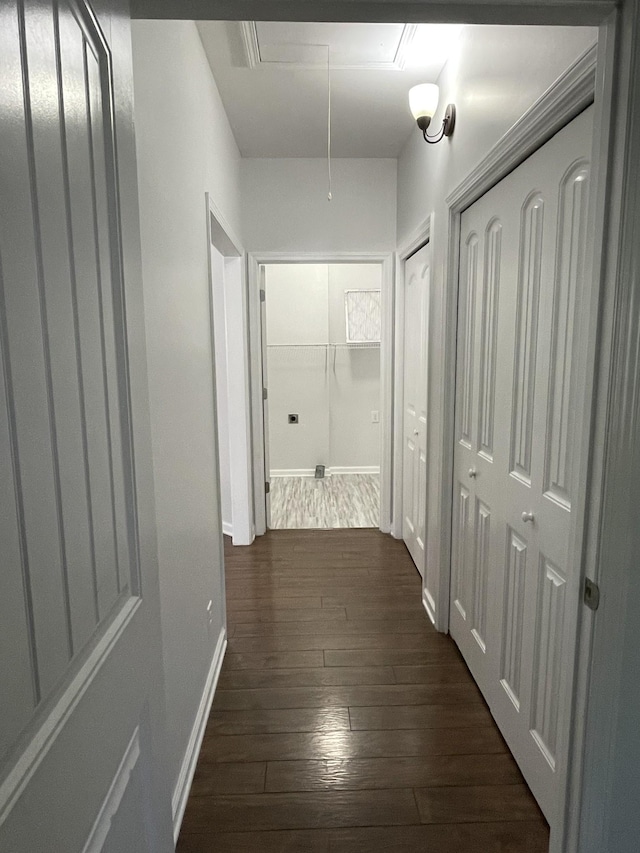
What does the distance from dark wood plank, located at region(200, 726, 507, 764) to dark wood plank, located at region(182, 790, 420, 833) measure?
0.15 meters

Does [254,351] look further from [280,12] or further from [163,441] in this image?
[280,12]

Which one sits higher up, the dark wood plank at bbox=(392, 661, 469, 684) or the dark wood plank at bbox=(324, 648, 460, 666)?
the dark wood plank at bbox=(324, 648, 460, 666)

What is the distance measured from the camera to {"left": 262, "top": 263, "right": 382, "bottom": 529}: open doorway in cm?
512

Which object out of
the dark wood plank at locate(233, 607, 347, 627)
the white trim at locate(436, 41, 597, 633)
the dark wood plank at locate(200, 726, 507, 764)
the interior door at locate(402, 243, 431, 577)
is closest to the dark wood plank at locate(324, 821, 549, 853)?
the dark wood plank at locate(200, 726, 507, 764)

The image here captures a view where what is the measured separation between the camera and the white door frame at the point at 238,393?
3.35 meters

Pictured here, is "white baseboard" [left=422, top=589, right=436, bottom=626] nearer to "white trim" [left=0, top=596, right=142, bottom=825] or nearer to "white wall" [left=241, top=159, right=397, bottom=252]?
"white trim" [left=0, top=596, right=142, bottom=825]

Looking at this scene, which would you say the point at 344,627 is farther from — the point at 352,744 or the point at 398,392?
the point at 398,392

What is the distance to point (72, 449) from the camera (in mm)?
623

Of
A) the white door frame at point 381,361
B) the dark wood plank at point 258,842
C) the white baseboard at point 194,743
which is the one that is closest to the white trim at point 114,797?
the white baseboard at point 194,743

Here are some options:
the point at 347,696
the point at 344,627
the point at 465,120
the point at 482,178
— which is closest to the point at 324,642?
the point at 344,627

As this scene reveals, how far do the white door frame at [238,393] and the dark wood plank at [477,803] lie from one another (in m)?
2.07

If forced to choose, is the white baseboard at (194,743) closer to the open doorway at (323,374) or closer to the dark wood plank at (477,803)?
the dark wood plank at (477,803)

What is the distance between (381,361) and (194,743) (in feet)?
8.45

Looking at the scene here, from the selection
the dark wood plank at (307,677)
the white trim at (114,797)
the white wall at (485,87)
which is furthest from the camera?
the dark wood plank at (307,677)
